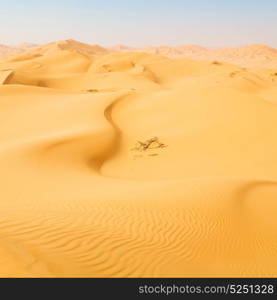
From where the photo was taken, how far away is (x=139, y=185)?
730cm

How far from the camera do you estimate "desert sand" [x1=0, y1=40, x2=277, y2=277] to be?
13.7ft

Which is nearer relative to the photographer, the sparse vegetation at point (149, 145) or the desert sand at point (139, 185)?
the desert sand at point (139, 185)

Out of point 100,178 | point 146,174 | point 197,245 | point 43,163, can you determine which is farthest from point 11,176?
point 197,245

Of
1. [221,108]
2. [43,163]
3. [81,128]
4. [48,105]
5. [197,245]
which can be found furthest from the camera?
[48,105]

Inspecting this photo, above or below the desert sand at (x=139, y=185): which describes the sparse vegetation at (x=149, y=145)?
below

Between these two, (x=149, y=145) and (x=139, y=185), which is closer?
(x=139, y=185)

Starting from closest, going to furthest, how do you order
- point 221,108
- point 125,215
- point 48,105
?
point 125,215
point 221,108
point 48,105

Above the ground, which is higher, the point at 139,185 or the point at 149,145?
the point at 139,185

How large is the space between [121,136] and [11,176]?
18.3 feet

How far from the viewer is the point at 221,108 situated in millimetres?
14508

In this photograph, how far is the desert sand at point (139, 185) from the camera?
4188 millimetres
